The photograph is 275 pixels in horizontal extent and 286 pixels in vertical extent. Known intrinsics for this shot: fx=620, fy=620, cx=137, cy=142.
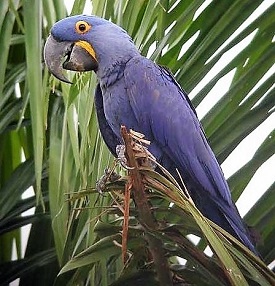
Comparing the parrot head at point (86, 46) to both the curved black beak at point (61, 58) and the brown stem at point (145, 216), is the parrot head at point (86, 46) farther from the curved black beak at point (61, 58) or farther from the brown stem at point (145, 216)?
the brown stem at point (145, 216)

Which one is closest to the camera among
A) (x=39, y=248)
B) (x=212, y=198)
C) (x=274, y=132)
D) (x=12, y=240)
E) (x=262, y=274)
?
(x=262, y=274)

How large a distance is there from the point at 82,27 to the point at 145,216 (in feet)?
0.92

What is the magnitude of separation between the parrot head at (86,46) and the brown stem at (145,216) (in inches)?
9.2

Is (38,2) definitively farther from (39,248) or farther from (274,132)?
(39,248)

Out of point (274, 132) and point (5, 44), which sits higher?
point (274, 132)

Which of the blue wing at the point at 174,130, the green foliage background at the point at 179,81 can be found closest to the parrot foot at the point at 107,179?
the green foliage background at the point at 179,81

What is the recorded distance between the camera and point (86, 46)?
70 centimetres

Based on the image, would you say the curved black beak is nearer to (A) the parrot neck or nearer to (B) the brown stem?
(A) the parrot neck

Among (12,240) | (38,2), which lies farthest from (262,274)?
(12,240)

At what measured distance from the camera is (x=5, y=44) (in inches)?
29.5

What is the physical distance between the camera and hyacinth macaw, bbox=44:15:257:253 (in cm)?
65

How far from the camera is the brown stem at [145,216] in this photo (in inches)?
17.6

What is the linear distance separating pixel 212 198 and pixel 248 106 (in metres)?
0.15

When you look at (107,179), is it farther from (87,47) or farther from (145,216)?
(87,47)
